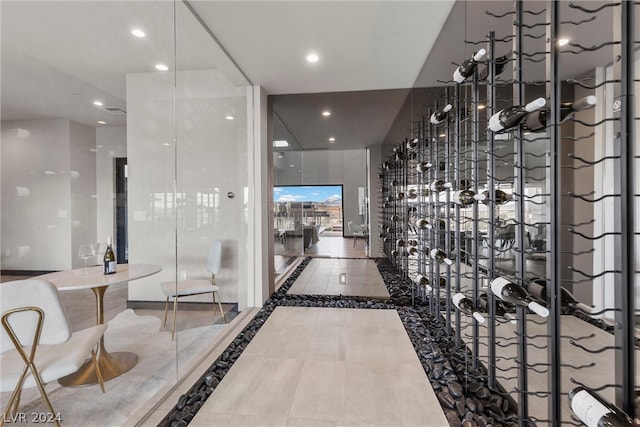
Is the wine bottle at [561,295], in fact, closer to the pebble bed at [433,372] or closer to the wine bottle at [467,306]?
the wine bottle at [467,306]

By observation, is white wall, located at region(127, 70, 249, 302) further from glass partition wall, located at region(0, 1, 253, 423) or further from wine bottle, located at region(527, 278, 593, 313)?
wine bottle, located at region(527, 278, 593, 313)

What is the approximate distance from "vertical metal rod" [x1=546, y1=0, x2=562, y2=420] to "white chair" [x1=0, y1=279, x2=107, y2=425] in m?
2.03

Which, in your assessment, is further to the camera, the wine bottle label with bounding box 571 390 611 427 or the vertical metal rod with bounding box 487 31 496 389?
the vertical metal rod with bounding box 487 31 496 389

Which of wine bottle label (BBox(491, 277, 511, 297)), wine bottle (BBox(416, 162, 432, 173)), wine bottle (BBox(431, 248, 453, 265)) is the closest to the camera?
wine bottle label (BBox(491, 277, 511, 297))

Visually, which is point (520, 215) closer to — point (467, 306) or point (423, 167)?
point (467, 306)

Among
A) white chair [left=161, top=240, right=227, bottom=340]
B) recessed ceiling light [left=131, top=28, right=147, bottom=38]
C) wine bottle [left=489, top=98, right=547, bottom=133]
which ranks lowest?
white chair [left=161, top=240, right=227, bottom=340]

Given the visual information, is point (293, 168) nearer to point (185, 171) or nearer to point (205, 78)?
point (205, 78)

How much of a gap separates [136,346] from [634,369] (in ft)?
7.38

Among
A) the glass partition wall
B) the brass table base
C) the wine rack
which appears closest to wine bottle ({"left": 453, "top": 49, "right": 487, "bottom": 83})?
the wine rack

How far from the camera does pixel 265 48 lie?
107 inches

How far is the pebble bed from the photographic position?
5.40 ft

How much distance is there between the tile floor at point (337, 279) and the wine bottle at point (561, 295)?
2670mm

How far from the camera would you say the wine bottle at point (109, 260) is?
146 centimetres

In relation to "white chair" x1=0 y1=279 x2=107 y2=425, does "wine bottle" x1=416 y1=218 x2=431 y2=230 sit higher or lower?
higher
